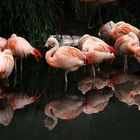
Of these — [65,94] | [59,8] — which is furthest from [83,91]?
[59,8]

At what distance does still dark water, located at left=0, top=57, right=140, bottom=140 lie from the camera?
19.9ft

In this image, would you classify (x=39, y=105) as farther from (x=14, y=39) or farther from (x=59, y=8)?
(x=59, y=8)

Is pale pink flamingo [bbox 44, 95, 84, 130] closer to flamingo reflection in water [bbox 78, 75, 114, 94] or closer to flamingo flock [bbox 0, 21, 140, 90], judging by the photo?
flamingo reflection in water [bbox 78, 75, 114, 94]

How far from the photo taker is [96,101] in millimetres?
A: 7062

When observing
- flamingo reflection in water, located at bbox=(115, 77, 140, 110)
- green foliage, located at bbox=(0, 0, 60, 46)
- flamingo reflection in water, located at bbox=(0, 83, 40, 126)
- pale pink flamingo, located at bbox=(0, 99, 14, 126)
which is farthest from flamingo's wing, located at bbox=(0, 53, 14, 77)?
green foliage, located at bbox=(0, 0, 60, 46)

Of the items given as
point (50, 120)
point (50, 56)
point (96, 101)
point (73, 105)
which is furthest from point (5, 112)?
point (50, 56)

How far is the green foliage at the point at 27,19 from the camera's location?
30.3 ft

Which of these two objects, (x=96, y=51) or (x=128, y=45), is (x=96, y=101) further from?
(x=128, y=45)

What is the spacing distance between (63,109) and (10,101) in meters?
0.73

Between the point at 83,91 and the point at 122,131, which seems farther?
the point at 83,91

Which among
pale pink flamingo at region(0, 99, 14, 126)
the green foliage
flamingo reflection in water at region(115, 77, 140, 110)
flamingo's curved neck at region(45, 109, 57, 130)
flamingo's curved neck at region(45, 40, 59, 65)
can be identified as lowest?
flamingo reflection in water at region(115, 77, 140, 110)

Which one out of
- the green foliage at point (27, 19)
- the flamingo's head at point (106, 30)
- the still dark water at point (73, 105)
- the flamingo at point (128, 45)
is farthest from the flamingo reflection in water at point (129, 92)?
the green foliage at point (27, 19)

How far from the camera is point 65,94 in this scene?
7273 millimetres

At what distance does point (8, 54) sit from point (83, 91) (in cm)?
120
